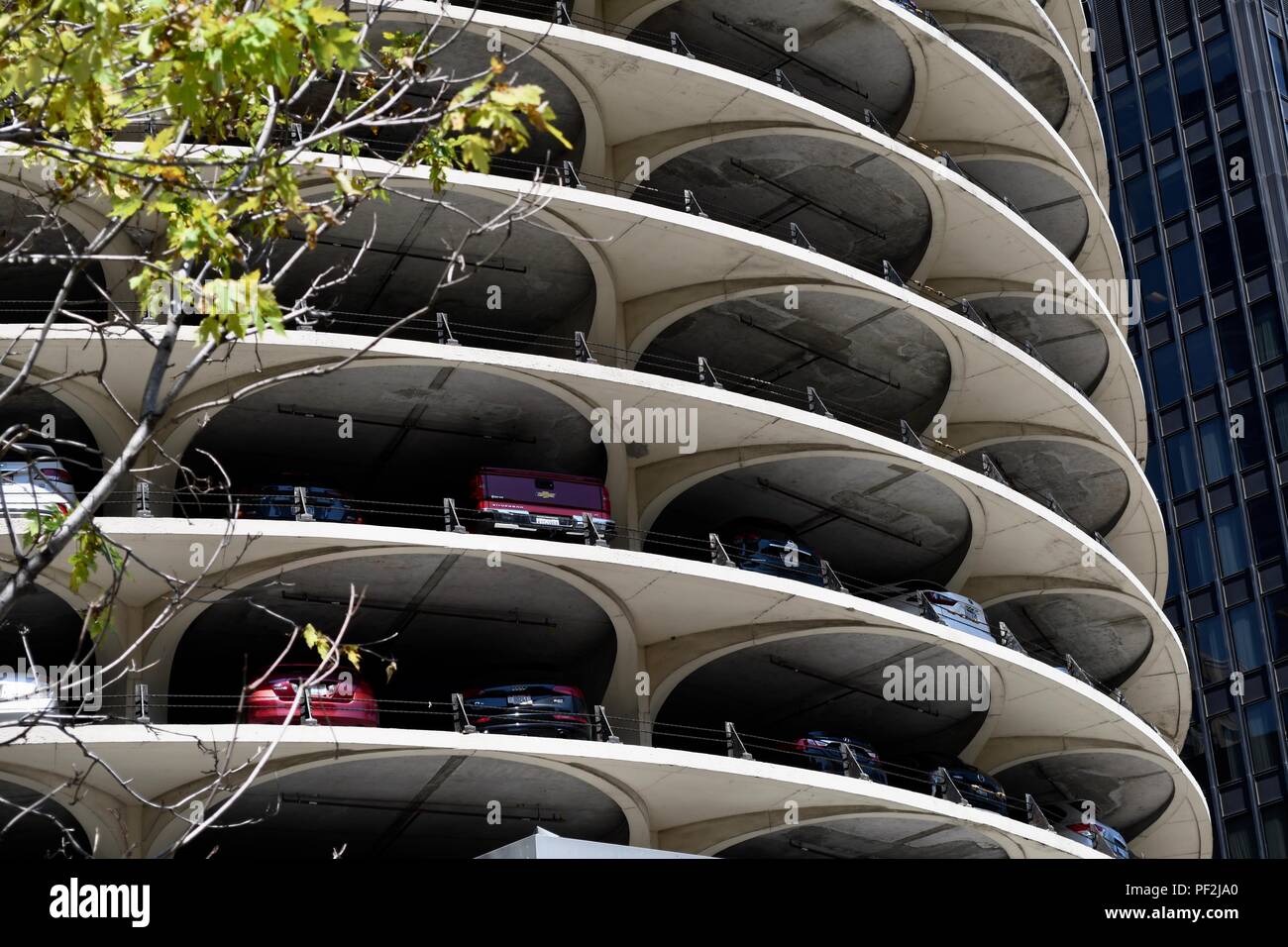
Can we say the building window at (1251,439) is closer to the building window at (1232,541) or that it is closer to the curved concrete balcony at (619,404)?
the building window at (1232,541)

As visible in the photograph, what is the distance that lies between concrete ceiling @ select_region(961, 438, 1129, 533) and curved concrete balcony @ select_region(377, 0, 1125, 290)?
15.2 ft

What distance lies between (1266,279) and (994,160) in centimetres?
2720

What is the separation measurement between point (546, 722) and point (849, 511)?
30.2 ft

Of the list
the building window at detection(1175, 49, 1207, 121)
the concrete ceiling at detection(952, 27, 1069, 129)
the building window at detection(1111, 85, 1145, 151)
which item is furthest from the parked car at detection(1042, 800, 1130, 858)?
the building window at detection(1111, 85, 1145, 151)

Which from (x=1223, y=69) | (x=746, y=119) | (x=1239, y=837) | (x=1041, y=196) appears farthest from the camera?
(x=1223, y=69)

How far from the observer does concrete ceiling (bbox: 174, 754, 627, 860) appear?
835 inches

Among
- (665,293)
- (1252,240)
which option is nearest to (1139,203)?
(1252,240)

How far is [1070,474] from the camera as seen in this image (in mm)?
34562

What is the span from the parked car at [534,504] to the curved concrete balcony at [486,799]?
129 inches

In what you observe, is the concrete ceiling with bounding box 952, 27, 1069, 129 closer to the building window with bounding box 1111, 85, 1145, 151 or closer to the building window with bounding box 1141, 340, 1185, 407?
the building window with bounding box 1141, 340, 1185, 407

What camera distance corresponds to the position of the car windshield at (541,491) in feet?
74.3

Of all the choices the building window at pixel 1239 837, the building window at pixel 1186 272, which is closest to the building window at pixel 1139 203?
the building window at pixel 1186 272

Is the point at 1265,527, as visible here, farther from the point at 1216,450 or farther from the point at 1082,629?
the point at 1082,629
